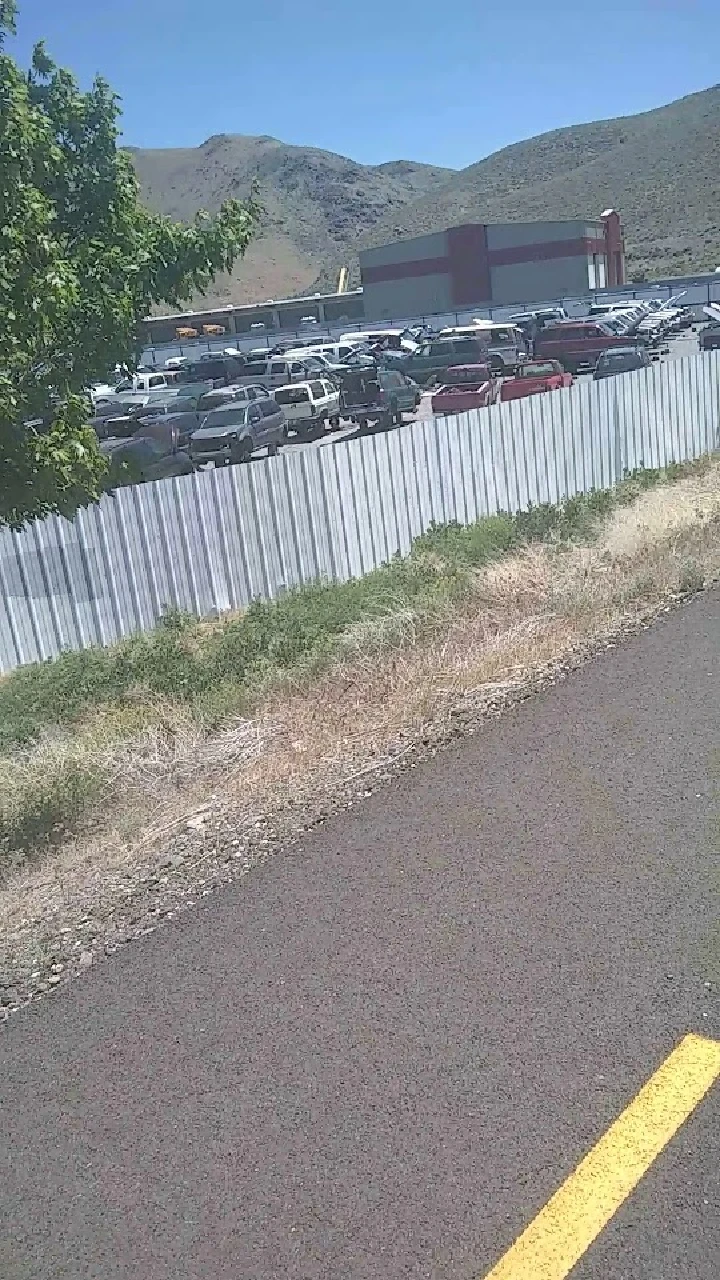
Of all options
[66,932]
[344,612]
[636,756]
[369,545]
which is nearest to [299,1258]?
[66,932]

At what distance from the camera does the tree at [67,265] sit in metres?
6.23

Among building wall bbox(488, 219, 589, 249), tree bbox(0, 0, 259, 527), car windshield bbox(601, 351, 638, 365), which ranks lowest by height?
car windshield bbox(601, 351, 638, 365)

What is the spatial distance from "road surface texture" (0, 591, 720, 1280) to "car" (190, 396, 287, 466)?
22.0 m

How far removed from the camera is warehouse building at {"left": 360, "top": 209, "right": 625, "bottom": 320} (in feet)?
269

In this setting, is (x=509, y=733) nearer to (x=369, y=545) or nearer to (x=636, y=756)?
(x=636, y=756)

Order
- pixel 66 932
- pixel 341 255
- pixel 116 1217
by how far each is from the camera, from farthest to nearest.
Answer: pixel 341 255
pixel 66 932
pixel 116 1217

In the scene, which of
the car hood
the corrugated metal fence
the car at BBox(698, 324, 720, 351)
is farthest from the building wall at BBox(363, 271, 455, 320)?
the corrugated metal fence

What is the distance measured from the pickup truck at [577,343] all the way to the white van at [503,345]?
120 centimetres

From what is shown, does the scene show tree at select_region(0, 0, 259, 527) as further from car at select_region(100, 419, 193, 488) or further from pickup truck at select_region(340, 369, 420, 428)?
pickup truck at select_region(340, 369, 420, 428)

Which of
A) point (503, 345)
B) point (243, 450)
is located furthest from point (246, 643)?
point (503, 345)

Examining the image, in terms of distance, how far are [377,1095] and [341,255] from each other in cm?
15805

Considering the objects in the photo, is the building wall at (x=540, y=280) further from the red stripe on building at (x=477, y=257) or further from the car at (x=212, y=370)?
the car at (x=212, y=370)

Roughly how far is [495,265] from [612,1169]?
8698 centimetres

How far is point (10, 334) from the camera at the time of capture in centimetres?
616
